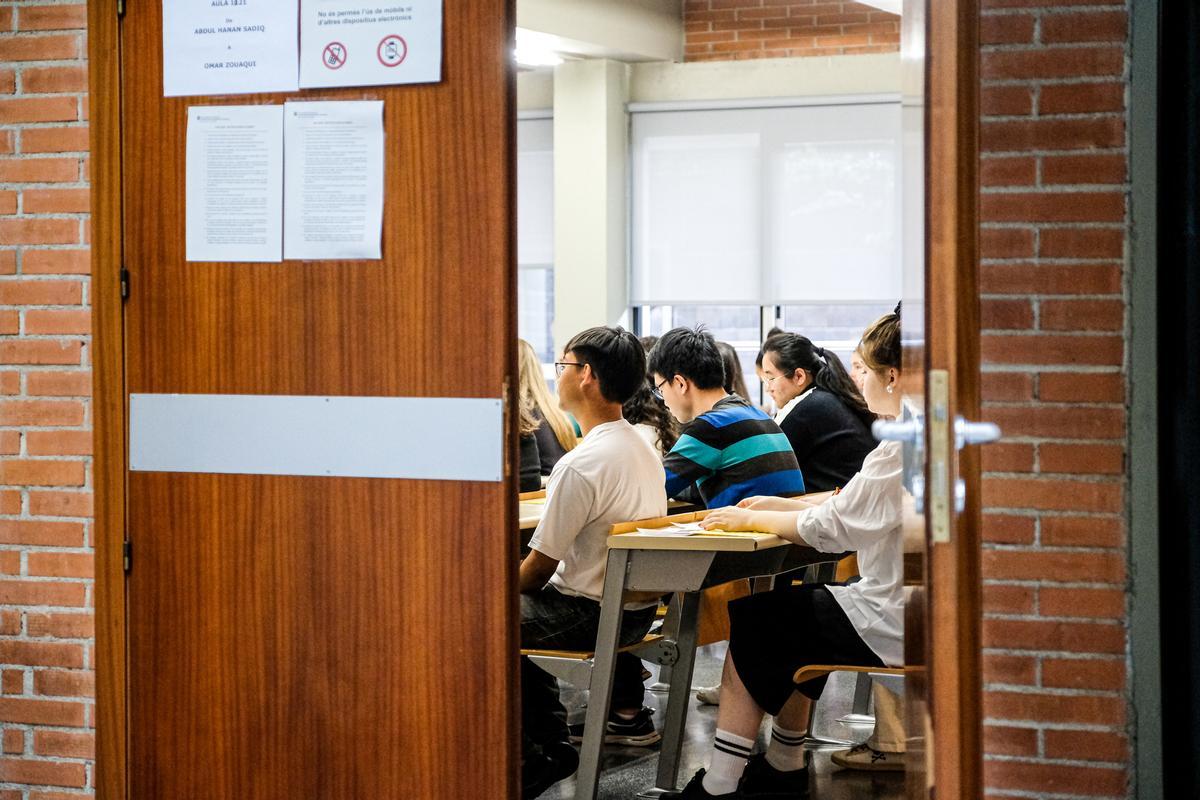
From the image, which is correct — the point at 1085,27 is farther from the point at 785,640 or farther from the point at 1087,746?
the point at 785,640

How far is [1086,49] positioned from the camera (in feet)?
7.39

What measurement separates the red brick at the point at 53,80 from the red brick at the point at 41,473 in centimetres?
77

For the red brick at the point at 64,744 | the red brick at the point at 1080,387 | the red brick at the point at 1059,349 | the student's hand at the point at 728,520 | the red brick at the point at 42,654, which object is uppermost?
the red brick at the point at 1059,349

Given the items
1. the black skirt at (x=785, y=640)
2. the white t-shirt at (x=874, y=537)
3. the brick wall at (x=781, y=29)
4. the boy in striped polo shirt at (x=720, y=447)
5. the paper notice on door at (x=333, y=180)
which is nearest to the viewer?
the paper notice on door at (x=333, y=180)

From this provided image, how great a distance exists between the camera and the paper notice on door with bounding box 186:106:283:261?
241 cm

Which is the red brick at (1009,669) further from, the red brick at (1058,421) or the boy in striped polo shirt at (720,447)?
the boy in striped polo shirt at (720,447)

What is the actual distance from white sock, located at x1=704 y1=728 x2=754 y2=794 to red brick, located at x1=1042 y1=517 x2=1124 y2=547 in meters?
1.19

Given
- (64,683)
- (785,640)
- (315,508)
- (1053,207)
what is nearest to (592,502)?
(785,640)

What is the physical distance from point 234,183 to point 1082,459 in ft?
5.62

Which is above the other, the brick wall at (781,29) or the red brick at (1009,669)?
the brick wall at (781,29)

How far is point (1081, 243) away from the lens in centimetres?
227

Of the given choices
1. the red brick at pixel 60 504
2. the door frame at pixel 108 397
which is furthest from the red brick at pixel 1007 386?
the red brick at pixel 60 504

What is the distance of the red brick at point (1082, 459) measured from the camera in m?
2.27

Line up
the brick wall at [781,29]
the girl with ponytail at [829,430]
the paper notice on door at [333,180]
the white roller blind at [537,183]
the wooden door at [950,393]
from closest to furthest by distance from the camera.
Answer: the wooden door at [950,393]
the paper notice on door at [333,180]
the girl with ponytail at [829,430]
the brick wall at [781,29]
the white roller blind at [537,183]
